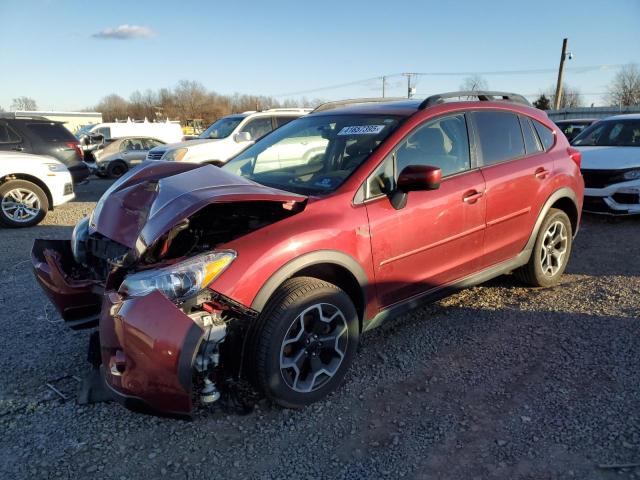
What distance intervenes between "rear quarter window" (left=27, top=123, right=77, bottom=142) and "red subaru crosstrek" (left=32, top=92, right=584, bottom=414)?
775 centimetres

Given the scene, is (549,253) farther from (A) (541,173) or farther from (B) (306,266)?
(B) (306,266)

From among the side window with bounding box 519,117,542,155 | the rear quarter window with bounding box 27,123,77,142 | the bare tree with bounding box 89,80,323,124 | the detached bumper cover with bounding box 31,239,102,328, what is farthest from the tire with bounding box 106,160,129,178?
the bare tree with bounding box 89,80,323,124

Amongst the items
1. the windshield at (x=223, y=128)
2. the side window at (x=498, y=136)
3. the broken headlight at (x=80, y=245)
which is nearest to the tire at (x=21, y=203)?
the windshield at (x=223, y=128)

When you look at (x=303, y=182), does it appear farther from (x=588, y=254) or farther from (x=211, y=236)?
(x=588, y=254)

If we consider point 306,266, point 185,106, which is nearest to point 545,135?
point 306,266

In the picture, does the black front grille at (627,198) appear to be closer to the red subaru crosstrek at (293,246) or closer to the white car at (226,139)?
the red subaru crosstrek at (293,246)

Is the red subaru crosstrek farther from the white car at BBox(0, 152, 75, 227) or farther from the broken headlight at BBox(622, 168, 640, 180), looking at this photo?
the white car at BBox(0, 152, 75, 227)

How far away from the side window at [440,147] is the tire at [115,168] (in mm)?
14846

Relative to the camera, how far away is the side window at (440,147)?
3.32 m

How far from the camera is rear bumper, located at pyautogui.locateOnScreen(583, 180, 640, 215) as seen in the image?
277 inches

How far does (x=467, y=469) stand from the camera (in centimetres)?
232

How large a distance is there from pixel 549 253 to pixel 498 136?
138cm

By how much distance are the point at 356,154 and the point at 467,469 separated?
2066mm

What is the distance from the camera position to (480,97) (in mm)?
4160
